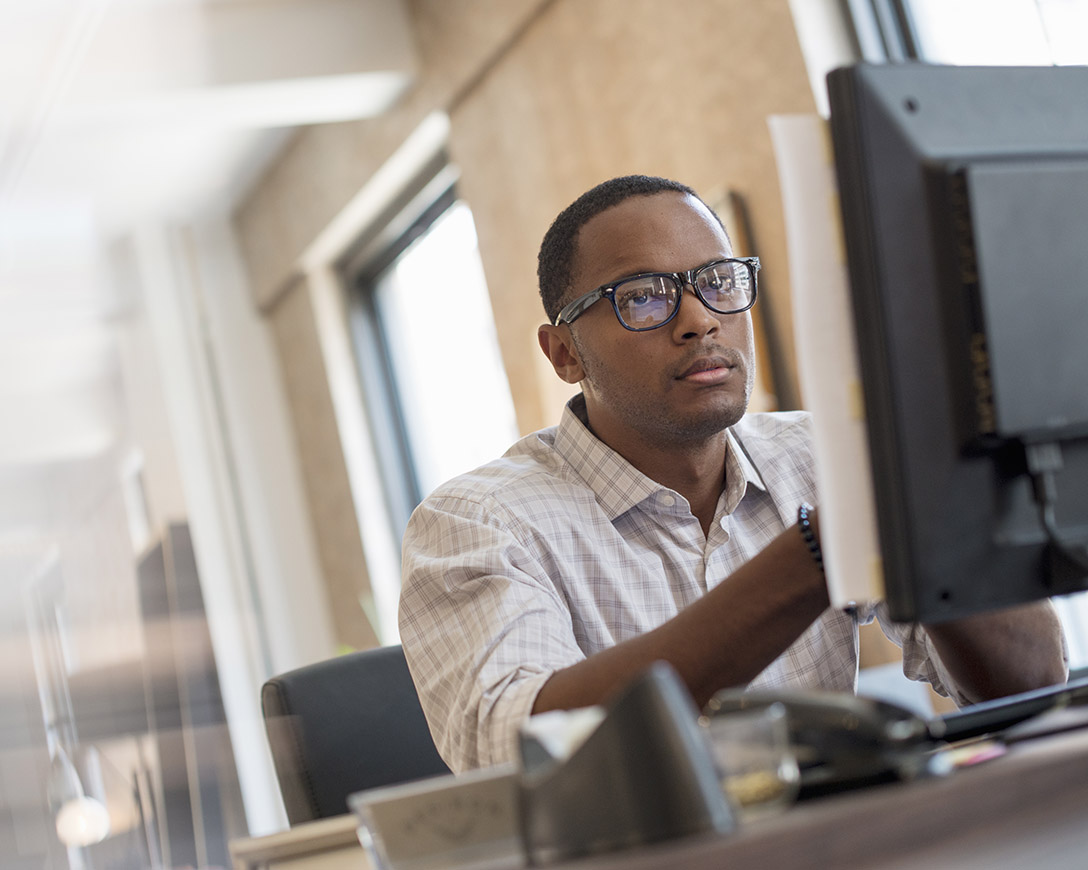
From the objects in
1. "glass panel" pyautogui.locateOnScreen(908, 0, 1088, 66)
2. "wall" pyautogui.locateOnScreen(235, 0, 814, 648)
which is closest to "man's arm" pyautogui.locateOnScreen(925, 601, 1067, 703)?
"glass panel" pyautogui.locateOnScreen(908, 0, 1088, 66)

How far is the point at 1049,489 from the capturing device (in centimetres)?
75

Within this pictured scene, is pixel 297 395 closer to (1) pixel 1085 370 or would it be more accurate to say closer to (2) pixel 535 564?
(2) pixel 535 564

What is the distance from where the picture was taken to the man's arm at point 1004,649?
1.11 m

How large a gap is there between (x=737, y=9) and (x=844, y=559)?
253 cm

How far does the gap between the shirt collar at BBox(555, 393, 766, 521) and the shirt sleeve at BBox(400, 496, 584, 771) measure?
0.14 metres

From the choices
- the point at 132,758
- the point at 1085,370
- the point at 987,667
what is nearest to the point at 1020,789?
the point at 1085,370

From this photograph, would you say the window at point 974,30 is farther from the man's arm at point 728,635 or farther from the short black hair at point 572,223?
the man's arm at point 728,635

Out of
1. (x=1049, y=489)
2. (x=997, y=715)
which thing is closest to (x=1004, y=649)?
(x=997, y=715)

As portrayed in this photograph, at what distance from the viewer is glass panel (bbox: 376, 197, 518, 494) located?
4.66 metres

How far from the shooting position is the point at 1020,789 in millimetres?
558

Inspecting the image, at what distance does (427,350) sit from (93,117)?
1.68 meters

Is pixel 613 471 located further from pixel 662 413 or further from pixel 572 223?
pixel 572 223

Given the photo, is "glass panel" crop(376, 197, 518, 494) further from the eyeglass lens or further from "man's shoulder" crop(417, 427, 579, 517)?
the eyeglass lens

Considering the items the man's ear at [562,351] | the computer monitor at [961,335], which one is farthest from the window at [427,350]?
the computer monitor at [961,335]
